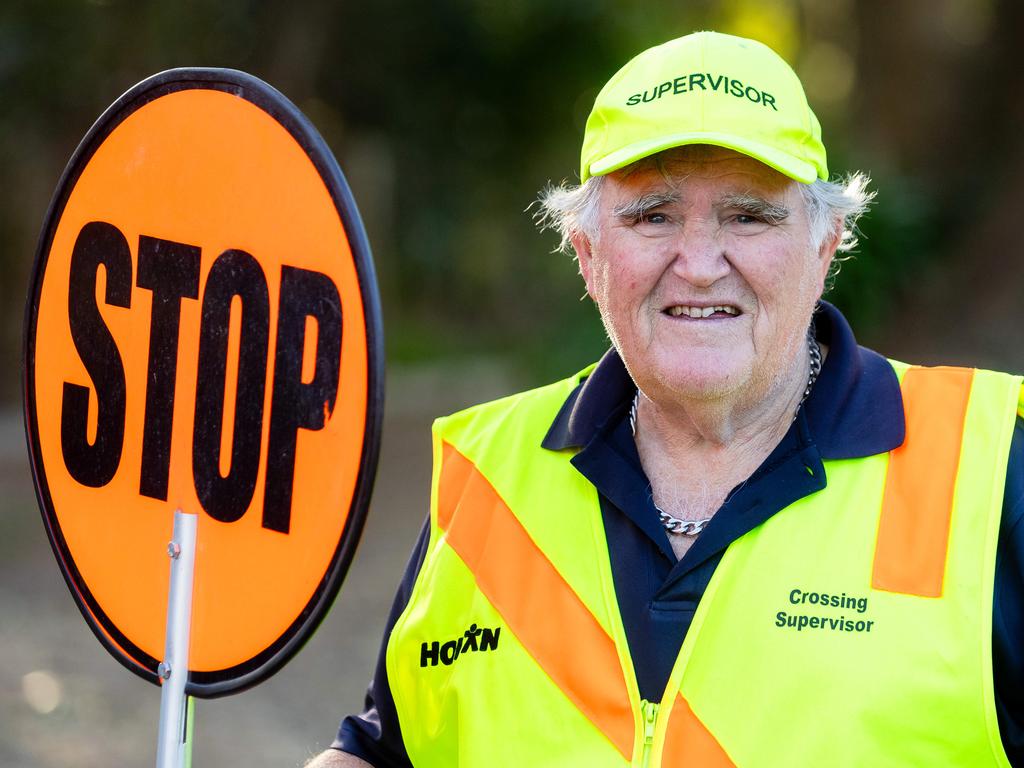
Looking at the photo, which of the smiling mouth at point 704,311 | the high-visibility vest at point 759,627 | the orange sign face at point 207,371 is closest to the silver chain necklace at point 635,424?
the high-visibility vest at point 759,627

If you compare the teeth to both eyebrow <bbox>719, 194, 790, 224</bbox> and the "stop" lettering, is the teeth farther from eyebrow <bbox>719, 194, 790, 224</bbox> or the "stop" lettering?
the "stop" lettering

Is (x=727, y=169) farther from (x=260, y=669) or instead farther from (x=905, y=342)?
(x=905, y=342)

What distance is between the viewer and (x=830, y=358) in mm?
2396

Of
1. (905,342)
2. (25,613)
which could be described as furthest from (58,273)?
(905,342)

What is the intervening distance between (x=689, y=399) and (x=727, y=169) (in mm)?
390

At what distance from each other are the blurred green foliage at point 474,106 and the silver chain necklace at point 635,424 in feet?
22.3

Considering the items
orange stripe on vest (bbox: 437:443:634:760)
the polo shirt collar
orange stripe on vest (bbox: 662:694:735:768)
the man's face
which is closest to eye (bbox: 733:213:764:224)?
the man's face

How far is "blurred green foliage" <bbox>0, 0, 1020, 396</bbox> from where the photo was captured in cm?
1061

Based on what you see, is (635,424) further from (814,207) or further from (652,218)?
(814,207)

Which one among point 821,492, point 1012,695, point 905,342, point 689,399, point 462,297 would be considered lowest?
point 1012,695

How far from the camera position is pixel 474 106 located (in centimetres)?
1489

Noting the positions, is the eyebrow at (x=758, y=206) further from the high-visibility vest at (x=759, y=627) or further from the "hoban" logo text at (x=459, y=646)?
the "hoban" logo text at (x=459, y=646)

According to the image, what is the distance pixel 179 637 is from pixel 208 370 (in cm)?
35

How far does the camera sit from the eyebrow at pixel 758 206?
2248mm
